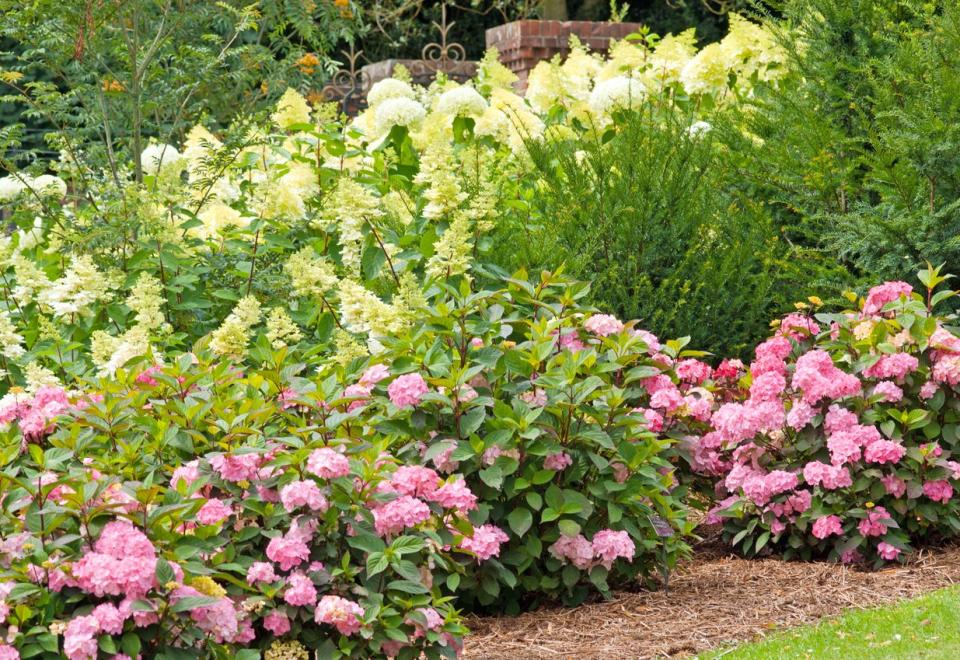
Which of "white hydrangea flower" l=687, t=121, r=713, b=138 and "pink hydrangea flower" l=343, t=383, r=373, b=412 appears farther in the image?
"white hydrangea flower" l=687, t=121, r=713, b=138

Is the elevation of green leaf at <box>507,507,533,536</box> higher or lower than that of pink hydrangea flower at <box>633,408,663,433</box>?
lower

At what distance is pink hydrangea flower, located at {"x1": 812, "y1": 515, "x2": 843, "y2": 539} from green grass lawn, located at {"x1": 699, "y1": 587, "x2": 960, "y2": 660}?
398 mm

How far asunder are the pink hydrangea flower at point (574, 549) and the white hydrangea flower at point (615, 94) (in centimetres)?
331

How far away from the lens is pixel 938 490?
386 cm

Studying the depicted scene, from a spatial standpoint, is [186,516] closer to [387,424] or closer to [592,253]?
[387,424]

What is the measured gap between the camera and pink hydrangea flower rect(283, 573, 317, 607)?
8.73 ft

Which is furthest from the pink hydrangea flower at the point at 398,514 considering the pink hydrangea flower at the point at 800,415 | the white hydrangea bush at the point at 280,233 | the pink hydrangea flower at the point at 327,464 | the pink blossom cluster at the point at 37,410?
the pink hydrangea flower at the point at 800,415

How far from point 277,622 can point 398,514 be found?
0.36m

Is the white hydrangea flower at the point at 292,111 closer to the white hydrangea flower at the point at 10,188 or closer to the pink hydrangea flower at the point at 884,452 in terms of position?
the white hydrangea flower at the point at 10,188

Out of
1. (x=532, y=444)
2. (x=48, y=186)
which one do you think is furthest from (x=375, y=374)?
(x=48, y=186)

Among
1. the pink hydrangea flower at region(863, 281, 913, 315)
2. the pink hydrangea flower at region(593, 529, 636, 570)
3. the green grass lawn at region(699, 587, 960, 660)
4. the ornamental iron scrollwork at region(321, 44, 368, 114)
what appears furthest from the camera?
the ornamental iron scrollwork at region(321, 44, 368, 114)

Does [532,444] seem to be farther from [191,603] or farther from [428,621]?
[191,603]

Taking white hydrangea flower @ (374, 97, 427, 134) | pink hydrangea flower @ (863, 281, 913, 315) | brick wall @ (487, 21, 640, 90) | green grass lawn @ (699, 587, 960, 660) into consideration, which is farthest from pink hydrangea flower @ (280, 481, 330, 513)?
brick wall @ (487, 21, 640, 90)

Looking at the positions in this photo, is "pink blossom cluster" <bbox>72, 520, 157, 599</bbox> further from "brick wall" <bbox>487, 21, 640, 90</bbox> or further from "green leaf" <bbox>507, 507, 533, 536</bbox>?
"brick wall" <bbox>487, 21, 640, 90</bbox>
